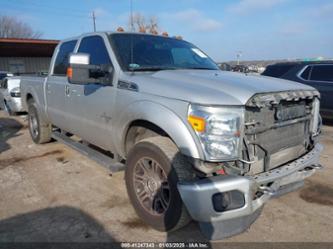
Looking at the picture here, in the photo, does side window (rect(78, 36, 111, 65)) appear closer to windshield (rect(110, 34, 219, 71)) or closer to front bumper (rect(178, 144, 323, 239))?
windshield (rect(110, 34, 219, 71))

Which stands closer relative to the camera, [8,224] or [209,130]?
[209,130]

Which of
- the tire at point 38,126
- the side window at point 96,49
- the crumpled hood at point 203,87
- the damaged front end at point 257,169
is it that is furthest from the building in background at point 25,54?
the damaged front end at point 257,169

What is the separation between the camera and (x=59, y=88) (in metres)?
4.84

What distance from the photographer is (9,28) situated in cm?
5716

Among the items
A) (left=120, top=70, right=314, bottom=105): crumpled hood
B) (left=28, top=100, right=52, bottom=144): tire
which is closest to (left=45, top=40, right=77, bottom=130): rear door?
(left=28, top=100, right=52, bottom=144): tire

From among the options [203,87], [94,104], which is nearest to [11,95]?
[94,104]

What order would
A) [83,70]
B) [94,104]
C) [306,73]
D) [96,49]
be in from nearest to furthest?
[83,70]
[94,104]
[96,49]
[306,73]

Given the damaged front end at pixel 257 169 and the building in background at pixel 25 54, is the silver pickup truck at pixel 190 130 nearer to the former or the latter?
the damaged front end at pixel 257 169

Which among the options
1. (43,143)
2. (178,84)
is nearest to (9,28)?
(43,143)

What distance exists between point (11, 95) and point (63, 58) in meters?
5.93

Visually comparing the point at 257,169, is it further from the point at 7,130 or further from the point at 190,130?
the point at 7,130

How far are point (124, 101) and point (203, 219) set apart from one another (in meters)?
1.52

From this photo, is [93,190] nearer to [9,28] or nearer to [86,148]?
[86,148]

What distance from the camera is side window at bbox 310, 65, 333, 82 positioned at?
815cm
